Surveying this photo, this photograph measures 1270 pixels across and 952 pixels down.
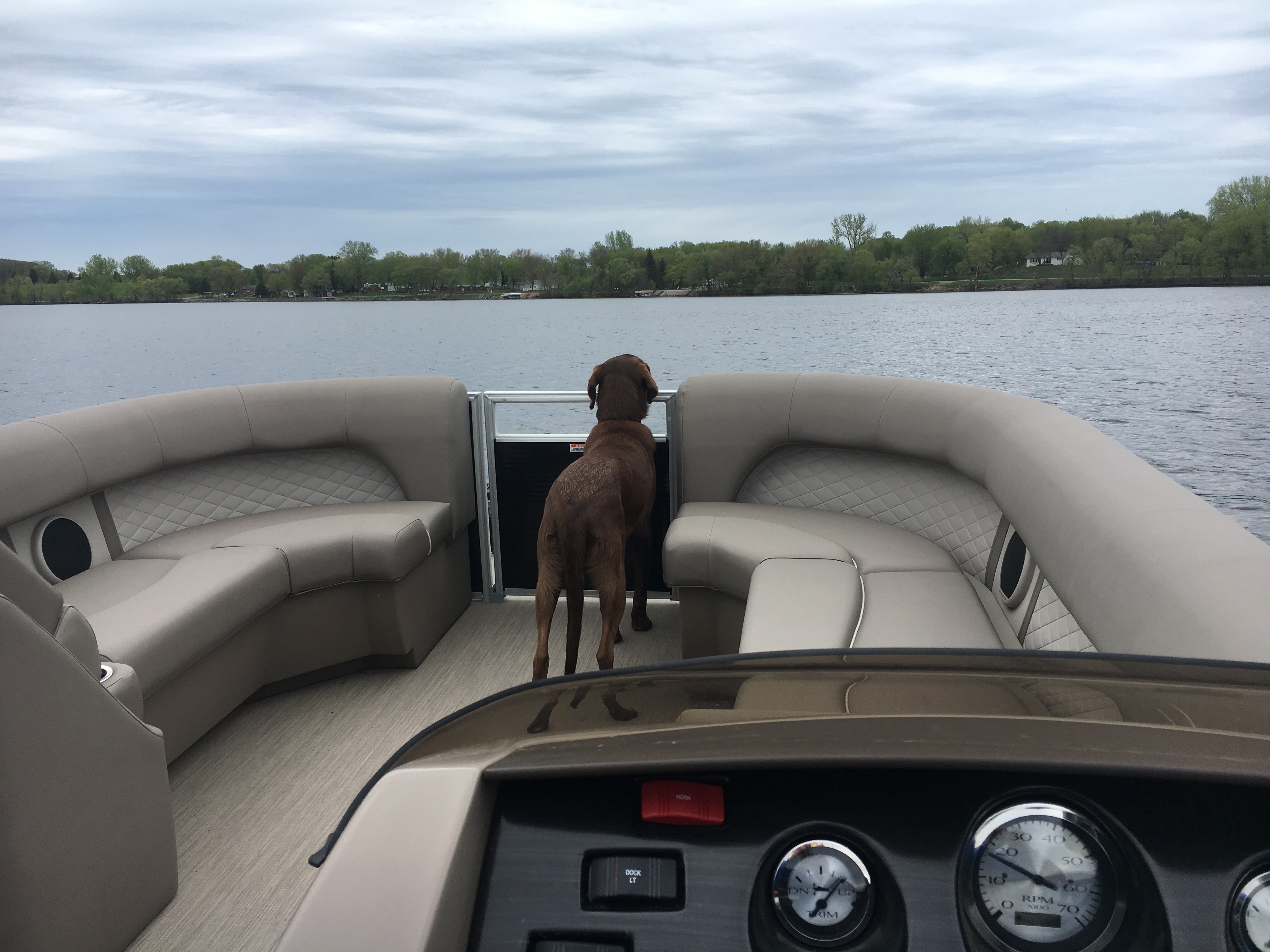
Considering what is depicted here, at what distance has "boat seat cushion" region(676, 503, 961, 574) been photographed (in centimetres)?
257

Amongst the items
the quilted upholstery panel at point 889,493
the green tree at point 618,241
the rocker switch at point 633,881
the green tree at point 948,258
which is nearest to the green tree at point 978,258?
the green tree at point 948,258

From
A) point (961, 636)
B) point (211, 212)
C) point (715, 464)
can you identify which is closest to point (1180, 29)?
point (715, 464)

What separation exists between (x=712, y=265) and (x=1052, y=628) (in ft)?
26.7

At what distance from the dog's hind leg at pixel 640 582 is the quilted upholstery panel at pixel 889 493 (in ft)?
1.83

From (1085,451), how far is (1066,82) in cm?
→ 2288

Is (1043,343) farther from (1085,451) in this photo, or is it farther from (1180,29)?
(1085,451)

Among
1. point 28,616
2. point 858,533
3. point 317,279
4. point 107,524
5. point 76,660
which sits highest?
point 317,279

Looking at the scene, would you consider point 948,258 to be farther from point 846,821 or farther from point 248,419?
point 846,821

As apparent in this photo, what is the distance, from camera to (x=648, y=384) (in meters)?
3.09

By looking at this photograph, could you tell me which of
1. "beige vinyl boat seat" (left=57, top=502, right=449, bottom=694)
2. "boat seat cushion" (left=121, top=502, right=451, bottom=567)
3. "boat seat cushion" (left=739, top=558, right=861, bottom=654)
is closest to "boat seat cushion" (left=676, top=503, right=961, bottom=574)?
"boat seat cushion" (left=739, top=558, right=861, bottom=654)

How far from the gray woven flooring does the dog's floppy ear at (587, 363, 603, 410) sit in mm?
967

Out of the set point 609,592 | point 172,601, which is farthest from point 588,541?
point 172,601

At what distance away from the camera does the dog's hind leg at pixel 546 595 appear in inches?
98.1

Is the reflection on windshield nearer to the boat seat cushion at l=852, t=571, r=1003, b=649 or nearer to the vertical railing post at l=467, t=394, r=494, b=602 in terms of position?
→ the boat seat cushion at l=852, t=571, r=1003, b=649
